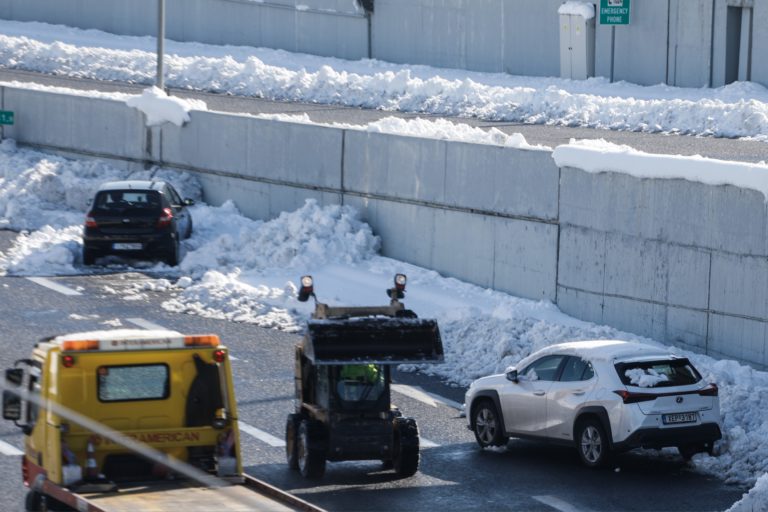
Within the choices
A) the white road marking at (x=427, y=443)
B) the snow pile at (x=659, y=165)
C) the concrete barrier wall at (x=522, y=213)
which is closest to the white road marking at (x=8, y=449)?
the white road marking at (x=427, y=443)

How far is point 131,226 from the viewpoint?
95.5 ft

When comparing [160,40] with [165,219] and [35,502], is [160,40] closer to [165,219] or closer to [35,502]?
[165,219]

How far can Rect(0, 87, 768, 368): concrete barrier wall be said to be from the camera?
2191 centimetres

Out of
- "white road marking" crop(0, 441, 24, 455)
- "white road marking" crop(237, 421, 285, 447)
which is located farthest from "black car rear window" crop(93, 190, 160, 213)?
"white road marking" crop(0, 441, 24, 455)

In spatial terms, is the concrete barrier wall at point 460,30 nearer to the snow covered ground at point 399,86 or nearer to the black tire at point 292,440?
the snow covered ground at point 399,86

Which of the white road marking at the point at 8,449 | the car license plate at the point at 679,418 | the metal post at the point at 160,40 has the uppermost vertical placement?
the metal post at the point at 160,40

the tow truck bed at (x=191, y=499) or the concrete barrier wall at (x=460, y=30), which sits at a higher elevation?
the concrete barrier wall at (x=460, y=30)

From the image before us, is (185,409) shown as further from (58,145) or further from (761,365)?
(58,145)

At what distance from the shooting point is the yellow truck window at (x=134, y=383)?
527 inches

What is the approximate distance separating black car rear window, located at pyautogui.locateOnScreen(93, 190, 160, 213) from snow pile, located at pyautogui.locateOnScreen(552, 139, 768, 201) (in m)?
8.47

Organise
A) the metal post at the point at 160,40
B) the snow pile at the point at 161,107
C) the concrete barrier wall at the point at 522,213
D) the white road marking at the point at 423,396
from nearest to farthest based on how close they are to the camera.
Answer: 1. the white road marking at the point at 423,396
2. the concrete barrier wall at the point at 522,213
3. the snow pile at the point at 161,107
4. the metal post at the point at 160,40

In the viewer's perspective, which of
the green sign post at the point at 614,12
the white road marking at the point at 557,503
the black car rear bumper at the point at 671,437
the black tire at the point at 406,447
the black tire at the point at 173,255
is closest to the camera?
the white road marking at the point at 557,503

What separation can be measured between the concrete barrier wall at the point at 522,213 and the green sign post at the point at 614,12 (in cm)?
1198

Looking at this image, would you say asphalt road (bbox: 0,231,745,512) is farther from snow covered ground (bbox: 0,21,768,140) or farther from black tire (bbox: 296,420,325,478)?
snow covered ground (bbox: 0,21,768,140)
